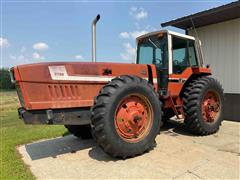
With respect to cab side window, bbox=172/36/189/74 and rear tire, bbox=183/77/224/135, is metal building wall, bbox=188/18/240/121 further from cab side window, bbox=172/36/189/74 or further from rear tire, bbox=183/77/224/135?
cab side window, bbox=172/36/189/74

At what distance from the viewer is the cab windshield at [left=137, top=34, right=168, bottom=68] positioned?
17.6 ft

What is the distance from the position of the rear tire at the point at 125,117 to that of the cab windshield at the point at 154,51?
128 cm

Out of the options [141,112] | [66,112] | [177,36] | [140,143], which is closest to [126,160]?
[140,143]

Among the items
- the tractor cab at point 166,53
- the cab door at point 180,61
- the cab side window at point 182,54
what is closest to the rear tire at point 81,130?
the tractor cab at point 166,53

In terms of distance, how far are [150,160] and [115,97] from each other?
1.11 metres

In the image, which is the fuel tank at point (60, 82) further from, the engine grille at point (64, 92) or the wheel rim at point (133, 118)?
the wheel rim at point (133, 118)

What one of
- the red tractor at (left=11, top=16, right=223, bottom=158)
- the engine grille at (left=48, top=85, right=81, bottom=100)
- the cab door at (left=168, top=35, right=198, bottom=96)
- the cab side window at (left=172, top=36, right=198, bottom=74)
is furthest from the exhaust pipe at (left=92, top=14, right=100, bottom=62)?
the cab side window at (left=172, top=36, right=198, bottom=74)

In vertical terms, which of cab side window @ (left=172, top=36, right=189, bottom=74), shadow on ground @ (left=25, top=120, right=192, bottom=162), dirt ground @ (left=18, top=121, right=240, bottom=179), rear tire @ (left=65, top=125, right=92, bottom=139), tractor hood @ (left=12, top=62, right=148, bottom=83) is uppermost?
cab side window @ (left=172, top=36, right=189, bottom=74)

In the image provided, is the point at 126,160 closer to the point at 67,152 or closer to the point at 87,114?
the point at 87,114

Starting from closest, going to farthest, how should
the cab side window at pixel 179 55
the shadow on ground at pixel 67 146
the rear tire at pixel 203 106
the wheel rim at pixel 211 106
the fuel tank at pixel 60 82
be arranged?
the fuel tank at pixel 60 82, the shadow on ground at pixel 67 146, the rear tire at pixel 203 106, the cab side window at pixel 179 55, the wheel rim at pixel 211 106

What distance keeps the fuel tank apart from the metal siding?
4.47 meters

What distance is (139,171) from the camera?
11.7 ft

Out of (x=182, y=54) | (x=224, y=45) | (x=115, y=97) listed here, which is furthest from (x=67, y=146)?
(x=224, y=45)

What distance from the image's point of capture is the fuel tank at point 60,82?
3738mm
